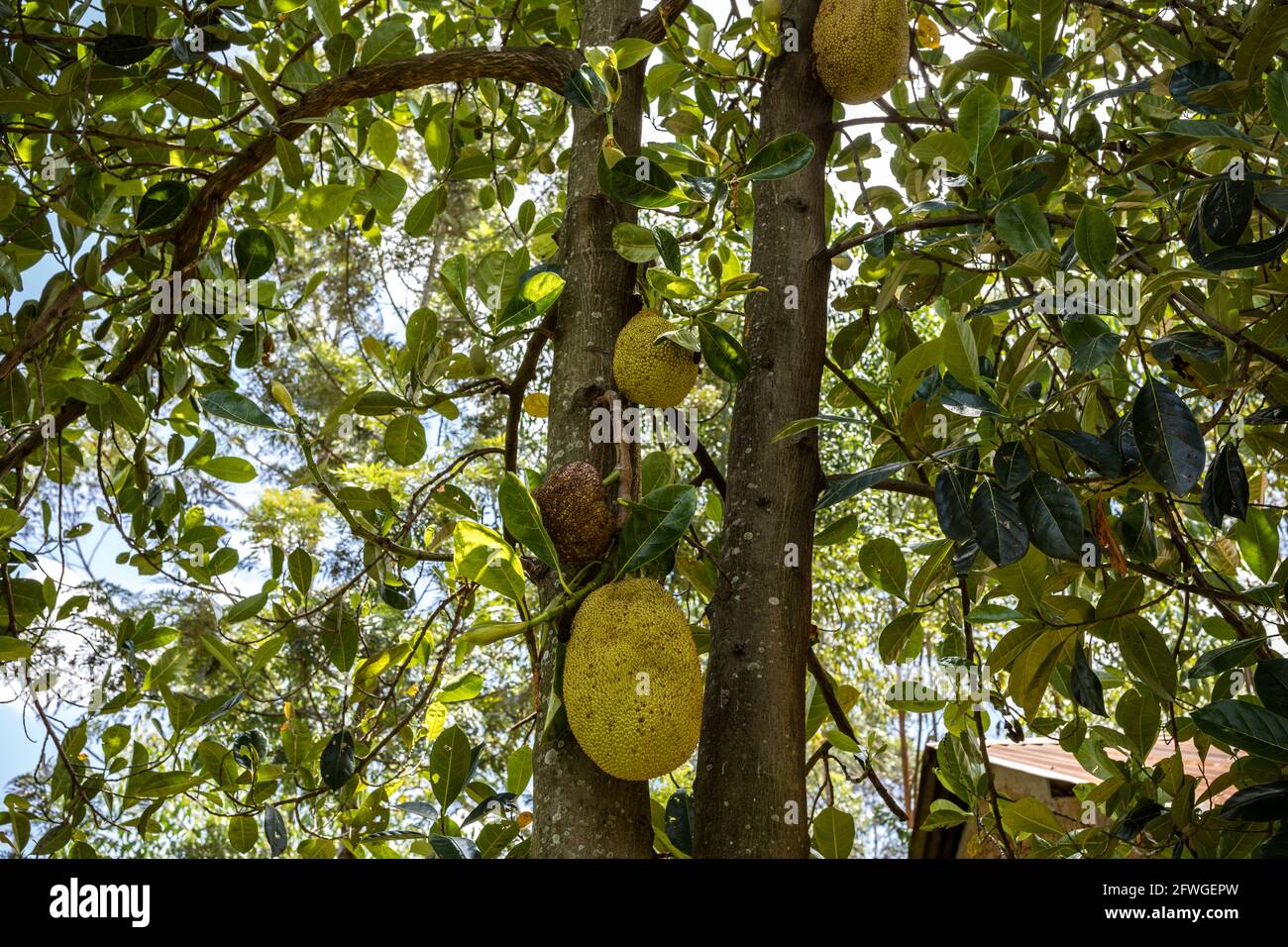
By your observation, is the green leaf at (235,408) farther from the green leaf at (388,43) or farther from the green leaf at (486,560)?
the green leaf at (388,43)

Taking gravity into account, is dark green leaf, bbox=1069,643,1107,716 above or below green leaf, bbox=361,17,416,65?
below

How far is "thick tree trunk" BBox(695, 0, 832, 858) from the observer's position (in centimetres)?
86

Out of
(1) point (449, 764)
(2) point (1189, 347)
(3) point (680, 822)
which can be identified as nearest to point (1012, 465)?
(2) point (1189, 347)

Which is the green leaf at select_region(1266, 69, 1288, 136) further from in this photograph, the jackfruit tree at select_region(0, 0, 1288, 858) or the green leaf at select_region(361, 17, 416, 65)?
the green leaf at select_region(361, 17, 416, 65)

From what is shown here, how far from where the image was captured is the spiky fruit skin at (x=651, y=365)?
84 centimetres

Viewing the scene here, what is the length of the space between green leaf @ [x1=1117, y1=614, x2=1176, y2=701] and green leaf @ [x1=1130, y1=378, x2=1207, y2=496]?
24 cm

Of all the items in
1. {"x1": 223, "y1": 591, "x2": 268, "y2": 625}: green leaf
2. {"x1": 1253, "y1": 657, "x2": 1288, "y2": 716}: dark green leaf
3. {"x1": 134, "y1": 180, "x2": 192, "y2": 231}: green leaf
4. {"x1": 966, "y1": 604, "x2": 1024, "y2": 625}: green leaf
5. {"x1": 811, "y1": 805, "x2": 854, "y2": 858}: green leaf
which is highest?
{"x1": 134, "y1": 180, "x2": 192, "y2": 231}: green leaf

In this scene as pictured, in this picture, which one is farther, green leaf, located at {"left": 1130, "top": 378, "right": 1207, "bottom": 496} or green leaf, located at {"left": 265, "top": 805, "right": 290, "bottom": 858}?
green leaf, located at {"left": 265, "top": 805, "right": 290, "bottom": 858}

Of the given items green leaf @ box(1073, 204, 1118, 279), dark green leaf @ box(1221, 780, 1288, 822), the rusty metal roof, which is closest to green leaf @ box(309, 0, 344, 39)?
green leaf @ box(1073, 204, 1118, 279)

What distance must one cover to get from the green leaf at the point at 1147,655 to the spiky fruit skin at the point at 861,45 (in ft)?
2.00

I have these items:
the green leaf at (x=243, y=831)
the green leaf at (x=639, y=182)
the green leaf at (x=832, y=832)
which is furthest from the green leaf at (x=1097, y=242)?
the green leaf at (x=243, y=831)

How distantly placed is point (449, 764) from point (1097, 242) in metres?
0.76
